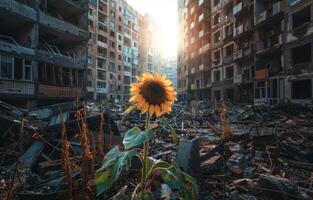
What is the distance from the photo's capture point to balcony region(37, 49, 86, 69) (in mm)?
18625

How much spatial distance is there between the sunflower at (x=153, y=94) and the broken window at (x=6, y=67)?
17.0m

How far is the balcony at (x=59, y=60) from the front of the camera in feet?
61.1

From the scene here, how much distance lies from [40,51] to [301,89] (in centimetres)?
2554

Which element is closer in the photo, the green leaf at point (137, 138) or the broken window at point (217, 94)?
the green leaf at point (137, 138)

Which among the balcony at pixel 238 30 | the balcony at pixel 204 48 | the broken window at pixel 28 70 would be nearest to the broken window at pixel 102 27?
the balcony at pixel 204 48

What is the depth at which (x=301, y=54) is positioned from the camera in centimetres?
2334

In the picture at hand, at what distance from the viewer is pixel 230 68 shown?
35.8 metres

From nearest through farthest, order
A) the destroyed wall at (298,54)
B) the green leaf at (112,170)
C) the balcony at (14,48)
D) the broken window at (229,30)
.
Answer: the green leaf at (112,170)
the balcony at (14,48)
the destroyed wall at (298,54)
the broken window at (229,30)

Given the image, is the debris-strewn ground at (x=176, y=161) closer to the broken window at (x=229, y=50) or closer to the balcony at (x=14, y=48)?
the balcony at (x=14, y=48)

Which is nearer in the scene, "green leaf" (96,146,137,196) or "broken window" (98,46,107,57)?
"green leaf" (96,146,137,196)

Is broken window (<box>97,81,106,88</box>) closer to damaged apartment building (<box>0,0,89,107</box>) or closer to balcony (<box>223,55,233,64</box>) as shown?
damaged apartment building (<box>0,0,89,107</box>)

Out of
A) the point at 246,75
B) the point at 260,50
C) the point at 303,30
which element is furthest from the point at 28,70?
the point at 246,75

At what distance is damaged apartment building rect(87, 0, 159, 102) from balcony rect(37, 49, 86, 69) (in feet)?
88.3

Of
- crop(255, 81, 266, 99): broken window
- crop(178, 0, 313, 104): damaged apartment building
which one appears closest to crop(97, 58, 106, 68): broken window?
crop(178, 0, 313, 104): damaged apartment building
